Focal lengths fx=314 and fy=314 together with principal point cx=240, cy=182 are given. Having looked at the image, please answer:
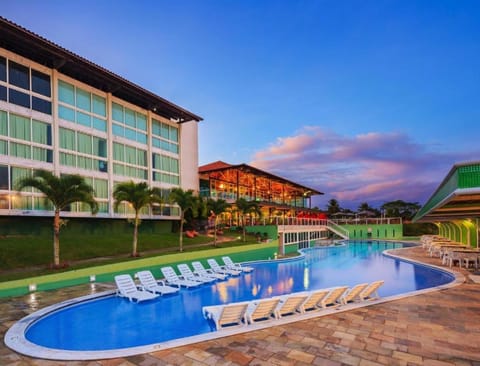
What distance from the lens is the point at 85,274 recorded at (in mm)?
Answer: 13234

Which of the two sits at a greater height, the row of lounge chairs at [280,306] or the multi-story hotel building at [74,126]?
the multi-story hotel building at [74,126]

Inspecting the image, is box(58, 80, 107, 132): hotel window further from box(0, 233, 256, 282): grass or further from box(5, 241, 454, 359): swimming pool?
box(5, 241, 454, 359): swimming pool

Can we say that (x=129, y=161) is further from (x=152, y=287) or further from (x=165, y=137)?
(x=152, y=287)

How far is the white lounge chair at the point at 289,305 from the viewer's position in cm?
792

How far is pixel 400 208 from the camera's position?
233ft

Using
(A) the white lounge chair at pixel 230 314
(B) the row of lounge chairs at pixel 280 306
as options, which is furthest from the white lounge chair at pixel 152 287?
(A) the white lounge chair at pixel 230 314

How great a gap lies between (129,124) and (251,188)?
2435 centimetres

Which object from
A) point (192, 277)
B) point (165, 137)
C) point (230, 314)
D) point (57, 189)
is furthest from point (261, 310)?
point (165, 137)

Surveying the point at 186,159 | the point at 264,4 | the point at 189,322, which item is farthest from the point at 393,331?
the point at 186,159

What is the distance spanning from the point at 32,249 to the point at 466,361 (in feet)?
57.8

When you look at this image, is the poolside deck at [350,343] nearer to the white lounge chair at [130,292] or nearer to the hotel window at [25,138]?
the white lounge chair at [130,292]

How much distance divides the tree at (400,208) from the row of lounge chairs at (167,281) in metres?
61.0

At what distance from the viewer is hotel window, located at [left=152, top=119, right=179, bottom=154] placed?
27812mm

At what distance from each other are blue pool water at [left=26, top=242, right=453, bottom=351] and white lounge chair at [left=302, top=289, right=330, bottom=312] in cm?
264
